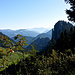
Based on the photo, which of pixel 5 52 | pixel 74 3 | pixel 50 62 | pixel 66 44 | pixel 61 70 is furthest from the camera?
pixel 66 44

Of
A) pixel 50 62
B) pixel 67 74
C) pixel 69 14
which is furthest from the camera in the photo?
pixel 69 14

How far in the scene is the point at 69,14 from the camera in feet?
37.6

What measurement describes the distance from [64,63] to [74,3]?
25.8ft

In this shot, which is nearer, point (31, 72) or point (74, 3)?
point (31, 72)

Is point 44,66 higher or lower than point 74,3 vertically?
lower

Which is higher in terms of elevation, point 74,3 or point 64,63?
point 74,3

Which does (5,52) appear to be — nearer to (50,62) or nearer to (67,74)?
(50,62)

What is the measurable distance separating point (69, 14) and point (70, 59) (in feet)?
22.8

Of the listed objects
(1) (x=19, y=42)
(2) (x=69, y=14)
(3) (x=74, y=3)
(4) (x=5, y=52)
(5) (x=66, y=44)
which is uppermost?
(3) (x=74, y=3)

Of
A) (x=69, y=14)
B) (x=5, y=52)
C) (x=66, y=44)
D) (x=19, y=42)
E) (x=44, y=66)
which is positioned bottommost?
(x=66, y=44)

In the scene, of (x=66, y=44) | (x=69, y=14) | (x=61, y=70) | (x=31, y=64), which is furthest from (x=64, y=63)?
(x=66, y=44)

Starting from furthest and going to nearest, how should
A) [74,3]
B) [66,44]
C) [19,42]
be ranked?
[66,44], [74,3], [19,42]

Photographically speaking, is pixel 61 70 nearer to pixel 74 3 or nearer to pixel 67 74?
pixel 67 74

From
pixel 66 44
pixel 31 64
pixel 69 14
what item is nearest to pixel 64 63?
pixel 31 64
